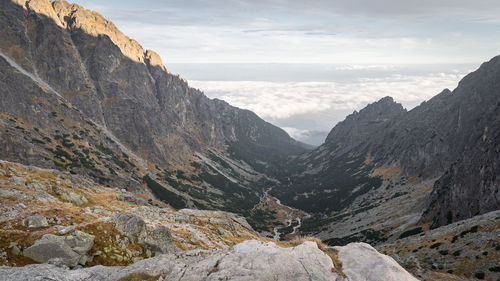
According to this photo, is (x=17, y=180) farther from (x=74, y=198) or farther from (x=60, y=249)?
(x=60, y=249)

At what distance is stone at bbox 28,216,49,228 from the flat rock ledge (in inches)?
280

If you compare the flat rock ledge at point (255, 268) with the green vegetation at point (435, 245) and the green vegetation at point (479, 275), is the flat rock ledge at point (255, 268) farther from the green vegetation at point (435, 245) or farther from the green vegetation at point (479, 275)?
the green vegetation at point (435, 245)

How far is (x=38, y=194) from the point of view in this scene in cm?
3978

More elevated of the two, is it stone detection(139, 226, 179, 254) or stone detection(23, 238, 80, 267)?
stone detection(23, 238, 80, 267)

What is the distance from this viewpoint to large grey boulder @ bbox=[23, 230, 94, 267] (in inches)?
895

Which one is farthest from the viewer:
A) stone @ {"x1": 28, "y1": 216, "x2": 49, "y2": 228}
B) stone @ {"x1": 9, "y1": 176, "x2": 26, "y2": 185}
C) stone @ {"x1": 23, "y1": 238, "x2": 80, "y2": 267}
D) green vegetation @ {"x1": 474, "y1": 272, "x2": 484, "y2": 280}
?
stone @ {"x1": 9, "y1": 176, "x2": 26, "y2": 185}

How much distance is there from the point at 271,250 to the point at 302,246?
2.60 metres

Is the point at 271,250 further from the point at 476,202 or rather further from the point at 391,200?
the point at 391,200

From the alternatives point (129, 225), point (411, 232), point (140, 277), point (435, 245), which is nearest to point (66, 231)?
point (129, 225)

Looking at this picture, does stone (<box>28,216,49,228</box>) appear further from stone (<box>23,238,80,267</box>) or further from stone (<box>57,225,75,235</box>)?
stone (<box>23,238,80,267</box>)

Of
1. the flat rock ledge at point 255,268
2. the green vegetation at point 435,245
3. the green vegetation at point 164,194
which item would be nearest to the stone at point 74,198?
the flat rock ledge at point 255,268

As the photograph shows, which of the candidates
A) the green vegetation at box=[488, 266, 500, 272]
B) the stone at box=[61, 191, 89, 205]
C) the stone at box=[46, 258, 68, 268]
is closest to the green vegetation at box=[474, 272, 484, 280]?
the green vegetation at box=[488, 266, 500, 272]

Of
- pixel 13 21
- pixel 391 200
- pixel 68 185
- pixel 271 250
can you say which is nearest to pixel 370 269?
pixel 271 250

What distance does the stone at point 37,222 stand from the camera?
86.1ft
